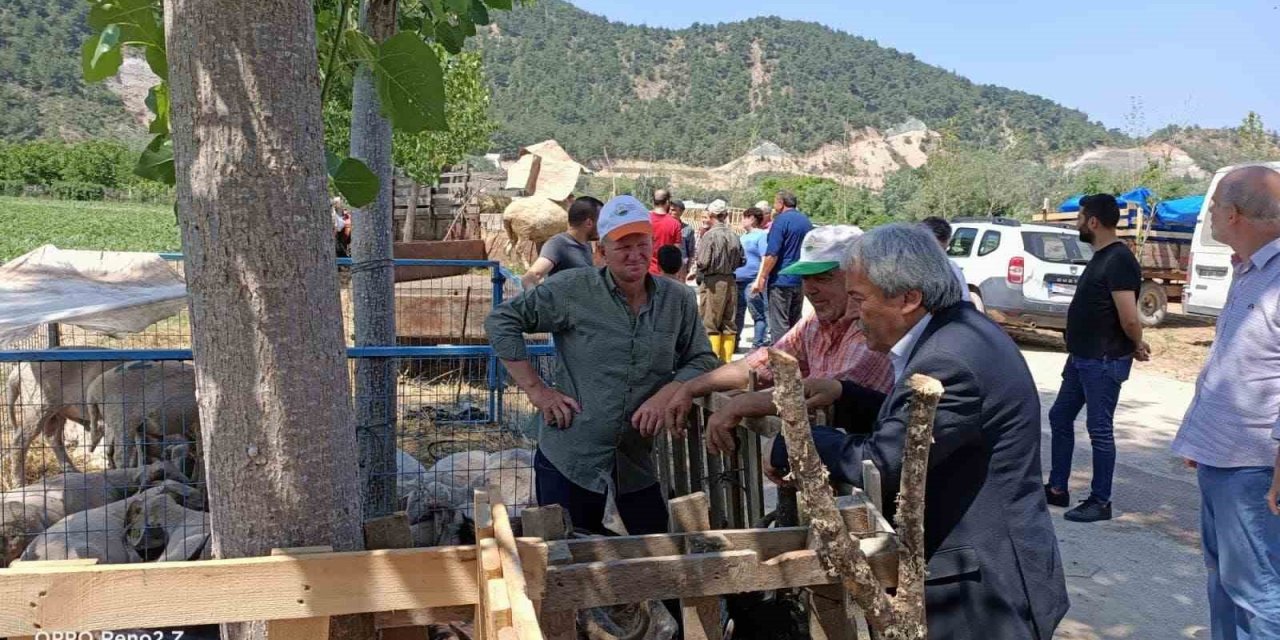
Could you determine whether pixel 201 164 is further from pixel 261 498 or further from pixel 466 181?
pixel 466 181

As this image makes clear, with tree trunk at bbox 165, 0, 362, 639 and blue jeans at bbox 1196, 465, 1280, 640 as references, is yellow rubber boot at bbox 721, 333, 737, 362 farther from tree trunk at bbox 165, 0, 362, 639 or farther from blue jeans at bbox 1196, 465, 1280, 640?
tree trunk at bbox 165, 0, 362, 639

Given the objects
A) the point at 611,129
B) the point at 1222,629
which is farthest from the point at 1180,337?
the point at 611,129

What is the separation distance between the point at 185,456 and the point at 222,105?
126 inches

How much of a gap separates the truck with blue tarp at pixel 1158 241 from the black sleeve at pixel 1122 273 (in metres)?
9.81

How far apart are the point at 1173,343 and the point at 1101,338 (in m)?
10.1

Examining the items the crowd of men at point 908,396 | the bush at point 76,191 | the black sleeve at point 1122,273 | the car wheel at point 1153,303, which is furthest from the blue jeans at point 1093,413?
the bush at point 76,191

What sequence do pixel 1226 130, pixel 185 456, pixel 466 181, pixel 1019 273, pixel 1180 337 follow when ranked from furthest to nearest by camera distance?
pixel 1226 130, pixel 466 181, pixel 1180 337, pixel 1019 273, pixel 185 456

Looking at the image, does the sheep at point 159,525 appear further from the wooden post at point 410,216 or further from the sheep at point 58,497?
the wooden post at point 410,216

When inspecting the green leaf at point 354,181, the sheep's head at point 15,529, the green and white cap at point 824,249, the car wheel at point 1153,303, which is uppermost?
the green leaf at point 354,181

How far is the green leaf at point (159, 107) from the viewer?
269 centimetres

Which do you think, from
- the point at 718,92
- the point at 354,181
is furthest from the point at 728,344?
the point at 718,92

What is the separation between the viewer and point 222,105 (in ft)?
6.33

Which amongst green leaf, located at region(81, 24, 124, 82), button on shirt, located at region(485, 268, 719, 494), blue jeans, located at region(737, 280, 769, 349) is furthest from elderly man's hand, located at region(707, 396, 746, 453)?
blue jeans, located at region(737, 280, 769, 349)

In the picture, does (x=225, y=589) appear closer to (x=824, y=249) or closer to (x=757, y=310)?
(x=824, y=249)
